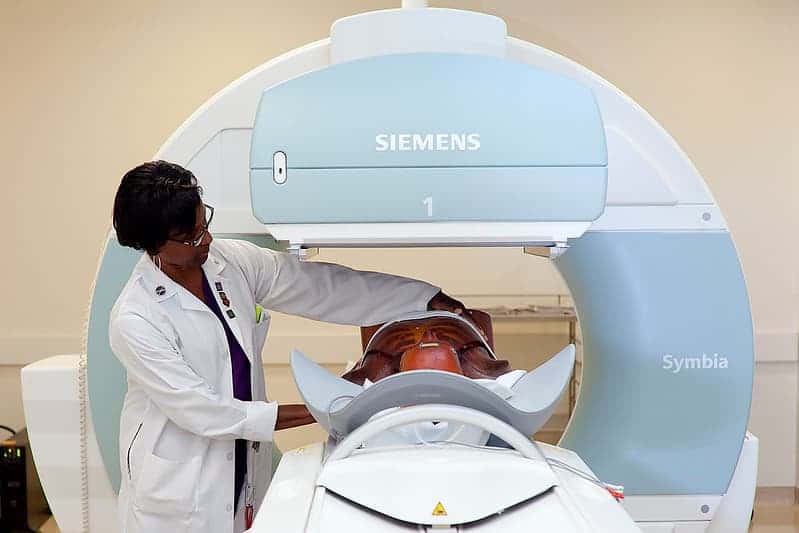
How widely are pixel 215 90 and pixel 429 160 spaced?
81.7 inches

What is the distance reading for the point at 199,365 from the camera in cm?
158

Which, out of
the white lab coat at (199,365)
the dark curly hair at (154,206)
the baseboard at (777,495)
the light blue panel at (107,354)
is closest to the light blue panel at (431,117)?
the dark curly hair at (154,206)

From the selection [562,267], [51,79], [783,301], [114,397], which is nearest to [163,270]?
[114,397]

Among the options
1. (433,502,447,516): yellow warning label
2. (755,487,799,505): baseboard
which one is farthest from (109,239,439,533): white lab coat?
(755,487,799,505): baseboard

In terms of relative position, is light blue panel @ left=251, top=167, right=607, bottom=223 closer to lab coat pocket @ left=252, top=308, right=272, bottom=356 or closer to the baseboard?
lab coat pocket @ left=252, top=308, right=272, bottom=356

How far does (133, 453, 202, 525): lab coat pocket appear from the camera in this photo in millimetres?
1551

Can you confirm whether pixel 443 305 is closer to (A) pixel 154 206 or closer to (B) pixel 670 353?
(B) pixel 670 353

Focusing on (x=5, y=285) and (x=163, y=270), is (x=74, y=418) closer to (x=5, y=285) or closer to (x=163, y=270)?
(x=163, y=270)

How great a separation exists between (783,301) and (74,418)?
8.56 feet

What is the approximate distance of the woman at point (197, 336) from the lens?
1.49 metres

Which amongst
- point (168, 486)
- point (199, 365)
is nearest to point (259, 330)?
point (199, 365)

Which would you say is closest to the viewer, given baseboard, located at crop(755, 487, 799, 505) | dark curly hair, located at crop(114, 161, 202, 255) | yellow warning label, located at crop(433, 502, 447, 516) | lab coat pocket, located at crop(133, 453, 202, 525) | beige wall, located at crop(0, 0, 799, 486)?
yellow warning label, located at crop(433, 502, 447, 516)

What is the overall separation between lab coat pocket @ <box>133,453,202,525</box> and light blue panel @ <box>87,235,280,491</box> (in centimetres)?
26

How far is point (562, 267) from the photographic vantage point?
1828mm
